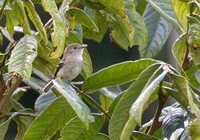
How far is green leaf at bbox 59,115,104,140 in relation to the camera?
1.61 meters

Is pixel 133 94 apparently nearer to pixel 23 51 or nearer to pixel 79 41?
pixel 23 51

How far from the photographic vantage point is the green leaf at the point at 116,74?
159 cm

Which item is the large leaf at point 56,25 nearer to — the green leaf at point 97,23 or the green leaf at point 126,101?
the green leaf at point 126,101

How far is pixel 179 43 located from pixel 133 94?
19 centimetres

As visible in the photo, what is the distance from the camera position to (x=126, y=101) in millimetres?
1454

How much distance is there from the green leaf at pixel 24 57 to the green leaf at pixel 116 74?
0.63 feet

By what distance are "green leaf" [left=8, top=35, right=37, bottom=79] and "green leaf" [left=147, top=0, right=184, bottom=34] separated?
0.31 metres

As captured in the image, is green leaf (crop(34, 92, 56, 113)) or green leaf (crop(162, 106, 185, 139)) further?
green leaf (crop(34, 92, 56, 113))

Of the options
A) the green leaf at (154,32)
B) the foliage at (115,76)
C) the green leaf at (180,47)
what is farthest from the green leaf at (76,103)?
the green leaf at (154,32)

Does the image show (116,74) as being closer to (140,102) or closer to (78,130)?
(78,130)

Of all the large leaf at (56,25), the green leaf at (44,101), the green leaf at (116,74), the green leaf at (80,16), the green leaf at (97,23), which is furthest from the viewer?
the green leaf at (97,23)

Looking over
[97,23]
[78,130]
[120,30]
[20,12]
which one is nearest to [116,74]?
[78,130]

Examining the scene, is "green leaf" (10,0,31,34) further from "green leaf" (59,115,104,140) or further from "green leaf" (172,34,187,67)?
"green leaf" (172,34,187,67)

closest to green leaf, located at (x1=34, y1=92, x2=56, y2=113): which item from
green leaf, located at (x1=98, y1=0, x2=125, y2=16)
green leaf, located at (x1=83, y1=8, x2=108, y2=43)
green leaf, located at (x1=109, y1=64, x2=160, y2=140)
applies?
green leaf, located at (x1=83, y1=8, x2=108, y2=43)
